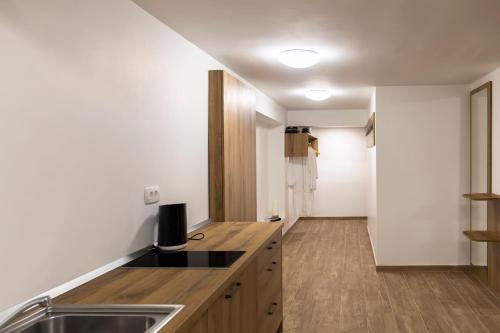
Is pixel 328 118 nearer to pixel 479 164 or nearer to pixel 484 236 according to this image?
pixel 479 164

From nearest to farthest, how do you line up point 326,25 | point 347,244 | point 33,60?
point 33,60, point 326,25, point 347,244

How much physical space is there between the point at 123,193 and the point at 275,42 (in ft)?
5.82

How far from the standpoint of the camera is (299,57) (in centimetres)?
383

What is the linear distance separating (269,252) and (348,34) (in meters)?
1.68

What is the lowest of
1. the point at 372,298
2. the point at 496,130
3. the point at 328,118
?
the point at 372,298

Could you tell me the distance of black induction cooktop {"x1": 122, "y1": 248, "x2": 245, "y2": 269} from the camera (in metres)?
2.40

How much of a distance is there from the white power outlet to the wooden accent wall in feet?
3.44

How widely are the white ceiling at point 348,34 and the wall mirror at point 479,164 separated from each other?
56 centimetres

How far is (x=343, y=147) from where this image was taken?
1075cm

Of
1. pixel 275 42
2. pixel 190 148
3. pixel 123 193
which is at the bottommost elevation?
pixel 123 193

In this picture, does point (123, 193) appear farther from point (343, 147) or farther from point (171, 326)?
point (343, 147)

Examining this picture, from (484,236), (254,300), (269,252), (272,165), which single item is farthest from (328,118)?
(254,300)

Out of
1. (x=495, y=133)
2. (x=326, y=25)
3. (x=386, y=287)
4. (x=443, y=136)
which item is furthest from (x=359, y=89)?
(x=326, y=25)

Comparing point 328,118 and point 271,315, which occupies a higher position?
point 328,118
